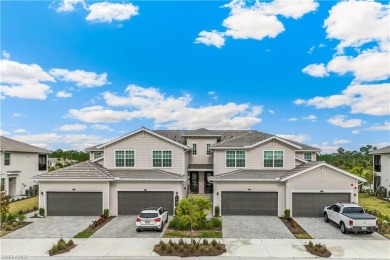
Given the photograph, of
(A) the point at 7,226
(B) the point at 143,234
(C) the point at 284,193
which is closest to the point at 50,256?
(B) the point at 143,234

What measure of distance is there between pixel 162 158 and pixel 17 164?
62.7 feet

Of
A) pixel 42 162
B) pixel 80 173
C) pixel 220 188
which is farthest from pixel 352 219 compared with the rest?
pixel 42 162

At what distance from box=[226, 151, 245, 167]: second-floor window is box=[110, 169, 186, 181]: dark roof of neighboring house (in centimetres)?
466

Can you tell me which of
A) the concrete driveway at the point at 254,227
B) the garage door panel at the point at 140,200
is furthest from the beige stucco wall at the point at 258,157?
the garage door panel at the point at 140,200

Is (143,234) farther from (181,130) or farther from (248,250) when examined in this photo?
(181,130)

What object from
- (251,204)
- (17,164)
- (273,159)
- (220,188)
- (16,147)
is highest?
(16,147)

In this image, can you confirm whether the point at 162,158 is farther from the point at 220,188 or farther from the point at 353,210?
the point at 353,210

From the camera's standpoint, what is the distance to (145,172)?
24.8m

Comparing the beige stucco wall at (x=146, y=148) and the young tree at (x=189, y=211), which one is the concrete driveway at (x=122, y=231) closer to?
the young tree at (x=189, y=211)

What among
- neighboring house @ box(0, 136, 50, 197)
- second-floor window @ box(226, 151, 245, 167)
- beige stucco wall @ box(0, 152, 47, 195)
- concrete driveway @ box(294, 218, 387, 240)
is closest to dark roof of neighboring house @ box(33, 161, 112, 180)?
second-floor window @ box(226, 151, 245, 167)

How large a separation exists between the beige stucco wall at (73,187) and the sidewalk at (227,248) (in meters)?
6.20

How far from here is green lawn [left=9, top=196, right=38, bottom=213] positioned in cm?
2625

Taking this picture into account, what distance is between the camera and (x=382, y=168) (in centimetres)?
3575

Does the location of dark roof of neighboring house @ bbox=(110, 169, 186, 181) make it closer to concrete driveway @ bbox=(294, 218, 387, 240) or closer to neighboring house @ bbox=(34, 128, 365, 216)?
neighboring house @ bbox=(34, 128, 365, 216)
